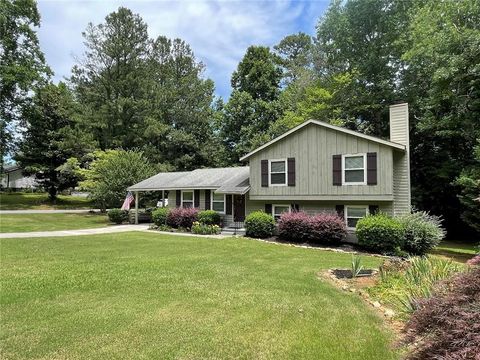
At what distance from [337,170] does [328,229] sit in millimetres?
3010

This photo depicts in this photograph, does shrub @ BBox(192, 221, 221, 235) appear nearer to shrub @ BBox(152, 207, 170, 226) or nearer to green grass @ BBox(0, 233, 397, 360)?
shrub @ BBox(152, 207, 170, 226)

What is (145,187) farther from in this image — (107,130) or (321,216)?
(107,130)

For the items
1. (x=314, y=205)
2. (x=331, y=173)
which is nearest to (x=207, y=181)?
(x=314, y=205)

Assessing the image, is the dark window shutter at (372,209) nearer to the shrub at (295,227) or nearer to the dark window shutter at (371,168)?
the dark window shutter at (371,168)

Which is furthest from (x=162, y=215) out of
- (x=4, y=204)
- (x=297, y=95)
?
(x=4, y=204)

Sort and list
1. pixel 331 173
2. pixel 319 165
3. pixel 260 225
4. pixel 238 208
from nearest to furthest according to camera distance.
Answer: pixel 331 173 < pixel 319 165 < pixel 260 225 < pixel 238 208

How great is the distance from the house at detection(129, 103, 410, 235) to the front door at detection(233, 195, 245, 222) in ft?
0.98

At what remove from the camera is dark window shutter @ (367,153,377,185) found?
53.0ft

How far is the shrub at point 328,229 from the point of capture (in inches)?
623

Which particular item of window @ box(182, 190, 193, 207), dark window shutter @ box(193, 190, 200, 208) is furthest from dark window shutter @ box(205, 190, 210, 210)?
window @ box(182, 190, 193, 207)

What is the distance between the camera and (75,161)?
3584cm

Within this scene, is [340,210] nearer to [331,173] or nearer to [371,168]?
[331,173]

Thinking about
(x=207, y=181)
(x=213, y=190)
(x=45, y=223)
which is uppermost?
(x=207, y=181)

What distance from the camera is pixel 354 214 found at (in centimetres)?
1716
